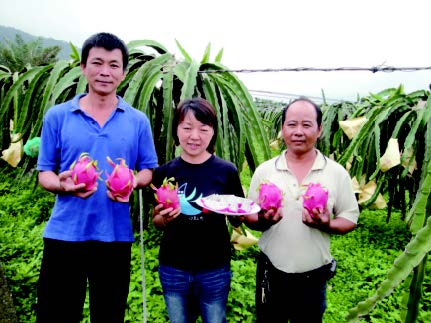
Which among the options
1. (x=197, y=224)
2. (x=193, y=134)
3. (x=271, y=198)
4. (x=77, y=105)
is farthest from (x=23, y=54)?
(x=271, y=198)

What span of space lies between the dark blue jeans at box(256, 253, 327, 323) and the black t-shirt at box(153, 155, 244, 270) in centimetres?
20

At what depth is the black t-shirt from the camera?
4.88 ft

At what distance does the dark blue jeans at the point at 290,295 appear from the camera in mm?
1498

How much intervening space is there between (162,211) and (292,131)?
2.02 feet

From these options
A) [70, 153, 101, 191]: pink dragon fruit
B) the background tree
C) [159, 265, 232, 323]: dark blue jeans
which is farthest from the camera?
the background tree

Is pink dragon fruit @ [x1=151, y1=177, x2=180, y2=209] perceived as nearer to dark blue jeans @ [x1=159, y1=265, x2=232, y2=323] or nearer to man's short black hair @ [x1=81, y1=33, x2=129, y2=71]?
dark blue jeans @ [x1=159, y1=265, x2=232, y2=323]

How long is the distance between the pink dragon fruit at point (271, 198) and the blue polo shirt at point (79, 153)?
0.59m

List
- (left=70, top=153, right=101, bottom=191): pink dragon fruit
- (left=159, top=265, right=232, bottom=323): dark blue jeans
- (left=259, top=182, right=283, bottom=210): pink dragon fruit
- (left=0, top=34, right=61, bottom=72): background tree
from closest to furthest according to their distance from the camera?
(left=70, top=153, right=101, bottom=191): pink dragon fruit
(left=259, top=182, right=283, bottom=210): pink dragon fruit
(left=159, top=265, right=232, bottom=323): dark blue jeans
(left=0, top=34, right=61, bottom=72): background tree

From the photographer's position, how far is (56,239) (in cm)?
146

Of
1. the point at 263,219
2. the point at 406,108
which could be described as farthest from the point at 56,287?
the point at 406,108


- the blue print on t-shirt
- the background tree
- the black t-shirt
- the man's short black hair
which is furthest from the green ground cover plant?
the background tree

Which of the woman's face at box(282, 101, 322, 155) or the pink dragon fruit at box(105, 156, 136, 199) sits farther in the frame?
A: the woman's face at box(282, 101, 322, 155)

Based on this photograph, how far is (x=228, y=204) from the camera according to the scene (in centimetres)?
143

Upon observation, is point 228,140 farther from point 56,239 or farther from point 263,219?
point 56,239
